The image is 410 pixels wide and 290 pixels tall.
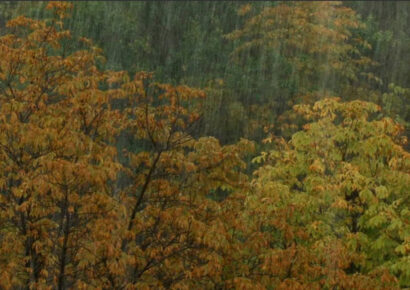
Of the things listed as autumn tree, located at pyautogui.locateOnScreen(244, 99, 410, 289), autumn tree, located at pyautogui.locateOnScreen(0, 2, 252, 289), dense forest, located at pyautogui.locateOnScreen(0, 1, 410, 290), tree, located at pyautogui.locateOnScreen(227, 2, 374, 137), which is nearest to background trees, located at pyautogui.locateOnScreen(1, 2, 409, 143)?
tree, located at pyautogui.locateOnScreen(227, 2, 374, 137)

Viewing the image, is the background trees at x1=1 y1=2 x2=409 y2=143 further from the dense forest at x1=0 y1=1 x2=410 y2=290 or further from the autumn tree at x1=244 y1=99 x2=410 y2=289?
the dense forest at x1=0 y1=1 x2=410 y2=290

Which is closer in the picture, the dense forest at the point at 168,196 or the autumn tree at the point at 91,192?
the autumn tree at the point at 91,192

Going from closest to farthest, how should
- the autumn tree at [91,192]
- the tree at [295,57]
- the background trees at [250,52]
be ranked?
the autumn tree at [91,192] → the tree at [295,57] → the background trees at [250,52]

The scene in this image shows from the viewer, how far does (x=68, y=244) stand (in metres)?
10.0

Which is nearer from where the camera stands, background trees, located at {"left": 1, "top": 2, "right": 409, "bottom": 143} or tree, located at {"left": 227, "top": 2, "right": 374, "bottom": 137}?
tree, located at {"left": 227, "top": 2, "right": 374, "bottom": 137}

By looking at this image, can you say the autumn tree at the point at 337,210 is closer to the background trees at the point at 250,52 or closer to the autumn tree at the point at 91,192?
the autumn tree at the point at 91,192

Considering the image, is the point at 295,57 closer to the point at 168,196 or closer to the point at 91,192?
the point at 168,196

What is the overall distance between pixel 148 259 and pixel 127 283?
0.57 m

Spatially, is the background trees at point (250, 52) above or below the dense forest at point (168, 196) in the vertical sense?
above

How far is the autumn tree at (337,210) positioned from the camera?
1023 centimetres

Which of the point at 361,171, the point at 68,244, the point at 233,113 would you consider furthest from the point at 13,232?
the point at 233,113

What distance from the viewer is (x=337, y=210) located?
39.0 ft

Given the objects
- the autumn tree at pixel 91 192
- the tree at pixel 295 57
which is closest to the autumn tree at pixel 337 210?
the autumn tree at pixel 91 192

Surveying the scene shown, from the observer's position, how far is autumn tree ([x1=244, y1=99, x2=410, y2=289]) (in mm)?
10227
